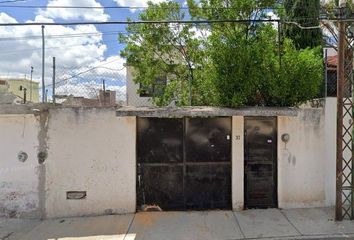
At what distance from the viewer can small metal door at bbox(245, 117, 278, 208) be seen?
9.88 m

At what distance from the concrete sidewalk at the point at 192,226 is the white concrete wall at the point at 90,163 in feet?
1.14

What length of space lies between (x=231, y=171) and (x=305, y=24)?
6665 mm

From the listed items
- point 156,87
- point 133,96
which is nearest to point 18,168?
point 156,87

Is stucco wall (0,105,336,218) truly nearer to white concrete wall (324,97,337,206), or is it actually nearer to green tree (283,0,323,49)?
white concrete wall (324,97,337,206)

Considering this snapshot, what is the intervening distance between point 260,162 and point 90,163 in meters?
4.17

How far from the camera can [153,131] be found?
991 centimetres

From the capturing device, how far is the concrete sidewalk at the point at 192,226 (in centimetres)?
812

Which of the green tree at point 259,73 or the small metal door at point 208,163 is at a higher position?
the green tree at point 259,73

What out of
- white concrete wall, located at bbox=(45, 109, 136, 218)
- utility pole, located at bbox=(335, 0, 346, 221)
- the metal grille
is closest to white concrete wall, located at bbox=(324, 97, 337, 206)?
the metal grille

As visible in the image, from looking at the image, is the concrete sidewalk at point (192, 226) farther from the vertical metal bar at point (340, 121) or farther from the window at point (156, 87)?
the window at point (156, 87)

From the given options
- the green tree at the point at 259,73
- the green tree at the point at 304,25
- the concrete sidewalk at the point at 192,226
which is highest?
the green tree at the point at 304,25

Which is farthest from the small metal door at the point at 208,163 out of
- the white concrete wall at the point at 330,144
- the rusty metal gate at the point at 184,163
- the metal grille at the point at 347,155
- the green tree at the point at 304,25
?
the green tree at the point at 304,25

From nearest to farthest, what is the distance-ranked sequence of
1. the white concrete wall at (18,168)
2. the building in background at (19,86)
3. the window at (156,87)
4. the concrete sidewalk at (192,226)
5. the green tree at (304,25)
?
1. the concrete sidewalk at (192,226)
2. the white concrete wall at (18,168)
3. the building in background at (19,86)
4. the green tree at (304,25)
5. the window at (156,87)

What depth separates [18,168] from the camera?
31.2ft
